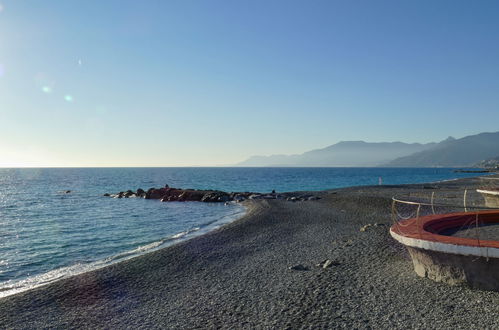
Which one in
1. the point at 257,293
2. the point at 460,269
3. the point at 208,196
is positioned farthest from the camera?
the point at 208,196

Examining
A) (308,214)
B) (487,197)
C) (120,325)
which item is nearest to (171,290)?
(120,325)

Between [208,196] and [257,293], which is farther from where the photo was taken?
[208,196]

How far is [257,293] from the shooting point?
445 inches

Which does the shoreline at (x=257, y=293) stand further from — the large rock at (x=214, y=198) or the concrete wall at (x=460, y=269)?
the large rock at (x=214, y=198)

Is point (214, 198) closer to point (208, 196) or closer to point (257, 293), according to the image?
point (208, 196)

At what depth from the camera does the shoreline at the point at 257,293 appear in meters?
9.11

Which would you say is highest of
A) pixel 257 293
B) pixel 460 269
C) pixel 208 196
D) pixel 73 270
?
pixel 460 269

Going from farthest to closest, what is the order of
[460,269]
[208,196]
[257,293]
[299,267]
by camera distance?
[208,196] → [299,267] → [257,293] → [460,269]

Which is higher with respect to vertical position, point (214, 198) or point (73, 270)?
point (214, 198)

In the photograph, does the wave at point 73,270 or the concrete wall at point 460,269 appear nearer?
the concrete wall at point 460,269

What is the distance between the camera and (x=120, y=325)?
9.52 meters

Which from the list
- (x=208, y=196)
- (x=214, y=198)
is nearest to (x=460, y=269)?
(x=214, y=198)

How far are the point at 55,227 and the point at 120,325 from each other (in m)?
23.0

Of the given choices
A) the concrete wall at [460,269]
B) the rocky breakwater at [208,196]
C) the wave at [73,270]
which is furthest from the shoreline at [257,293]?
the rocky breakwater at [208,196]
